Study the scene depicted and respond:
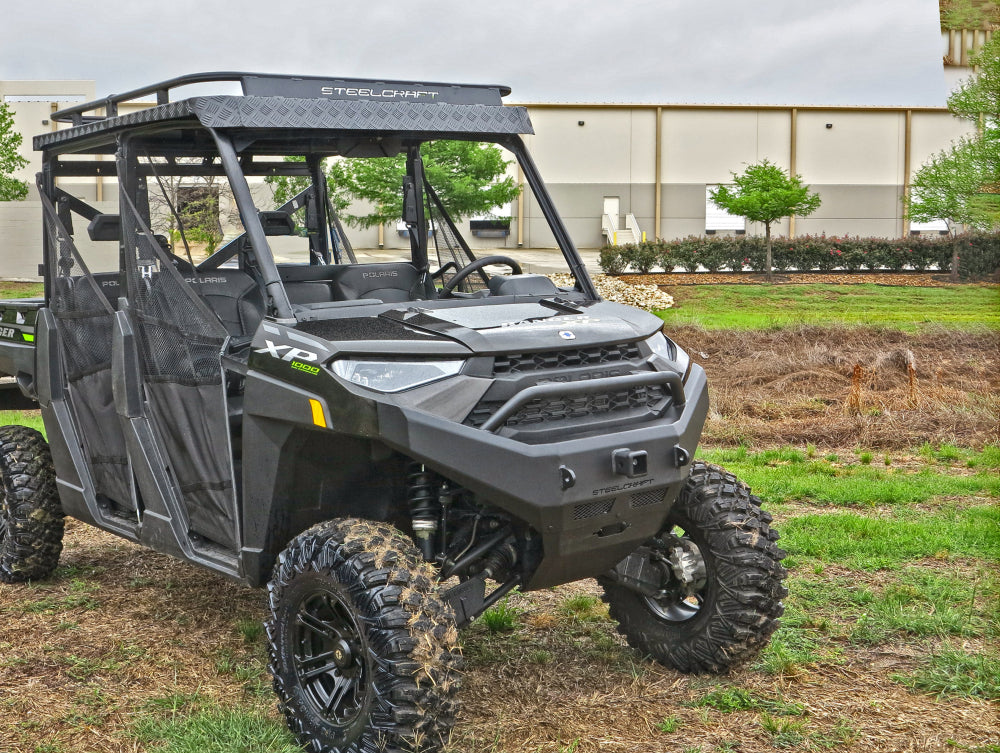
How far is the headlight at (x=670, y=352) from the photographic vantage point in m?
4.05

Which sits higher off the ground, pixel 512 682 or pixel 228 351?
pixel 228 351

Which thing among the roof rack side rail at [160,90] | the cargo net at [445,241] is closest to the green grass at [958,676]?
the cargo net at [445,241]

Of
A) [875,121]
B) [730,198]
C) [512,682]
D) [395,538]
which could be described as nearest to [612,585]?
[512,682]

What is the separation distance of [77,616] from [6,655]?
0.63 meters

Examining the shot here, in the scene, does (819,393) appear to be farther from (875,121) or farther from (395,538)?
(875,121)

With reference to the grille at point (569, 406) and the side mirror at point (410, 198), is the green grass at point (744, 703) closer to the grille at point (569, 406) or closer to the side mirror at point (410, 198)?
the grille at point (569, 406)

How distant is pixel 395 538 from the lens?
364 cm

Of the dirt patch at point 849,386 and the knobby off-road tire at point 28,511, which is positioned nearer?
the knobby off-road tire at point 28,511

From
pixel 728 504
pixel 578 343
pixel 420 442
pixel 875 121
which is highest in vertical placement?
pixel 875 121

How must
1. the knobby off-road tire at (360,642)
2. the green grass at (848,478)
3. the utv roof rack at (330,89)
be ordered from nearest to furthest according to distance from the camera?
the knobby off-road tire at (360,642), the utv roof rack at (330,89), the green grass at (848,478)

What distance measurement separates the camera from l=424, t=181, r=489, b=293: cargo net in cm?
507

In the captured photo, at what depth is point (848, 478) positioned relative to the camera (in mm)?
8062

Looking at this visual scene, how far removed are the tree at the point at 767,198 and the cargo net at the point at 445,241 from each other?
25.6 m

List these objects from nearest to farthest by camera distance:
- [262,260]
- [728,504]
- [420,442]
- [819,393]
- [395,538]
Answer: [420,442] < [395,538] < [262,260] < [728,504] < [819,393]
